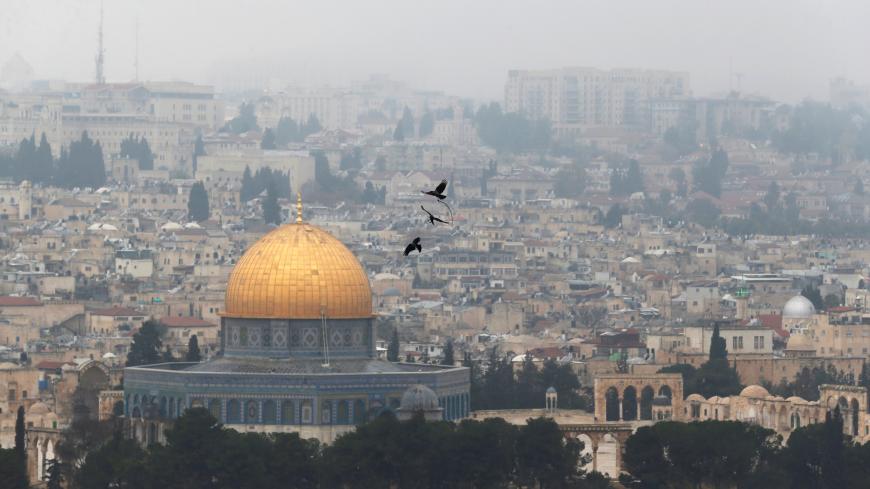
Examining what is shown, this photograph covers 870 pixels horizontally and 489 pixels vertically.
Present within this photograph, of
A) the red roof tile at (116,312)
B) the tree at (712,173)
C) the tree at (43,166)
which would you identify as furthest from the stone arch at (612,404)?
the tree at (712,173)

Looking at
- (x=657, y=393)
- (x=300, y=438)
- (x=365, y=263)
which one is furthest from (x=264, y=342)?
(x=365, y=263)

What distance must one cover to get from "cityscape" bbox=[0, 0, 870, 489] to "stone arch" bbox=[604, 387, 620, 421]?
0.13 metres

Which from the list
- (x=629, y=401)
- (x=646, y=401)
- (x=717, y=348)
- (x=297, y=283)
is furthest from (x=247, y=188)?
(x=297, y=283)

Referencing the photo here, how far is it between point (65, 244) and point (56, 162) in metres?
29.8

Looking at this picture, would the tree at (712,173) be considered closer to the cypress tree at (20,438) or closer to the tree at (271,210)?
the tree at (271,210)

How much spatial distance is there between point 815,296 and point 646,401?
104 feet

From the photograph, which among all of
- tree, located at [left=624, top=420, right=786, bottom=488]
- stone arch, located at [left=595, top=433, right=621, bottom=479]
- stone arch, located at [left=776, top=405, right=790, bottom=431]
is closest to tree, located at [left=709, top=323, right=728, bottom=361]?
stone arch, located at [left=776, top=405, right=790, bottom=431]

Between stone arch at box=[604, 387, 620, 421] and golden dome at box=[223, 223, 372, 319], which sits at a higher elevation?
golden dome at box=[223, 223, 372, 319]

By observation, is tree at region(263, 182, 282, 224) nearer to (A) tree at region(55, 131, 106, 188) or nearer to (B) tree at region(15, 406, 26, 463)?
(A) tree at region(55, 131, 106, 188)

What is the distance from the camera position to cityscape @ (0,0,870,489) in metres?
67.9

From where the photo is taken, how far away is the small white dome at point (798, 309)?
109375 mm

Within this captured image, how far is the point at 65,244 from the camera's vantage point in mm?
129125

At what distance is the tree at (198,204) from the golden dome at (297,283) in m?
71.3

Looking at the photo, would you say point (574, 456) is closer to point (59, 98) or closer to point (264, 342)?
point (264, 342)
